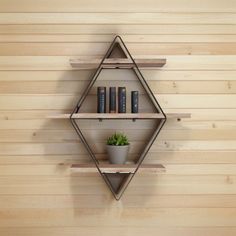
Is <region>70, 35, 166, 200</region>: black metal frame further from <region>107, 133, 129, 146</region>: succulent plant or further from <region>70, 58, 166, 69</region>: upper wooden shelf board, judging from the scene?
<region>107, 133, 129, 146</region>: succulent plant

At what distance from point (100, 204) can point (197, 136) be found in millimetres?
716

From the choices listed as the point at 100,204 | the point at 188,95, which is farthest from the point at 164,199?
the point at 188,95

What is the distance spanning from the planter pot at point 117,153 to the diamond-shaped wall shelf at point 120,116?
0.03 m

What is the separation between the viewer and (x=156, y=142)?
1.87m

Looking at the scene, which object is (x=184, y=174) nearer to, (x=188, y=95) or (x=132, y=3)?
(x=188, y=95)

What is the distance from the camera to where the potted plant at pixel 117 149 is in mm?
1728

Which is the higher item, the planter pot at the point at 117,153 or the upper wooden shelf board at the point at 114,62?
the upper wooden shelf board at the point at 114,62

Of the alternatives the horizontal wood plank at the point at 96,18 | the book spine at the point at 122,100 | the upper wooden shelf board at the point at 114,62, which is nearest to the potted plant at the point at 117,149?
the book spine at the point at 122,100

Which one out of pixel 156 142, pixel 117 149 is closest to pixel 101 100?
pixel 117 149

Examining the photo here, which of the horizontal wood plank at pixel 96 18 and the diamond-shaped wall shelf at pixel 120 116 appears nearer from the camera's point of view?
the diamond-shaped wall shelf at pixel 120 116

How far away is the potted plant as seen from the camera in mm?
1728

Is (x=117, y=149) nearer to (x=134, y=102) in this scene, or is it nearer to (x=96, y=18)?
(x=134, y=102)

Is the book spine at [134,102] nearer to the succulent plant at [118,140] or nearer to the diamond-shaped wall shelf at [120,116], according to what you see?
the diamond-shaped wall shelf at [120,116]

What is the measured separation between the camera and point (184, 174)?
1.87 meters
